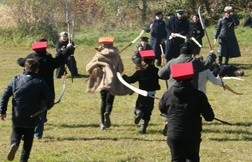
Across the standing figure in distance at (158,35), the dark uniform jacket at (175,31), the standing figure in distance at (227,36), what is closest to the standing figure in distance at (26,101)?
the dark uniform jacket at (175,31)

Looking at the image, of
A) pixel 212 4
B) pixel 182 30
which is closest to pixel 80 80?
pixel 182 30

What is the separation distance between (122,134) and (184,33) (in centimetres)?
718

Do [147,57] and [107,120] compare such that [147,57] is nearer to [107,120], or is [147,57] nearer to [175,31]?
[107,120]

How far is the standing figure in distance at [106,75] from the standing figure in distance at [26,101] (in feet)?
8.05

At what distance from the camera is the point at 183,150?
23.9 ft

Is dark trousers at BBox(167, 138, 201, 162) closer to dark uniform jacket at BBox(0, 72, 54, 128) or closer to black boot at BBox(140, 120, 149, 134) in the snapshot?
dark uniform jacket at BBox(0, 72, 54, 128)

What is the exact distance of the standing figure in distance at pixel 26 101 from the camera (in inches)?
326

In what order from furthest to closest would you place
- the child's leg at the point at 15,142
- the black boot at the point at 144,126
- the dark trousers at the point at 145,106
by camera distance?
the black boot at the point at 144,126
the dark trousers at the point at 145,106
the child's leg at the point at 15,142

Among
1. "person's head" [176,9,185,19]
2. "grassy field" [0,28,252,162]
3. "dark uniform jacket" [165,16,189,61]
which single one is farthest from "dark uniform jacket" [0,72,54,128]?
"dark uniform jacket" [165,16,189,61]

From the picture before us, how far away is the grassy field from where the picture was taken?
913 centimetres

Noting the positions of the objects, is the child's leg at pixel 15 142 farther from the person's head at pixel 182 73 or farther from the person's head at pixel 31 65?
the person's head at pixel 182 73

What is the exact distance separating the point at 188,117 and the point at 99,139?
11.0 feet

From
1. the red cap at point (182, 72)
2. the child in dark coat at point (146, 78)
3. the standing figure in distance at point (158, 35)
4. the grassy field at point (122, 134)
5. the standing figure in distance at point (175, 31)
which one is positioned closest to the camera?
the red cap at point (182, 72)

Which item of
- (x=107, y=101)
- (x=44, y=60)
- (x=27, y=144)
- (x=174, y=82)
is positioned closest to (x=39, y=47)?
(x=44, y=60)
